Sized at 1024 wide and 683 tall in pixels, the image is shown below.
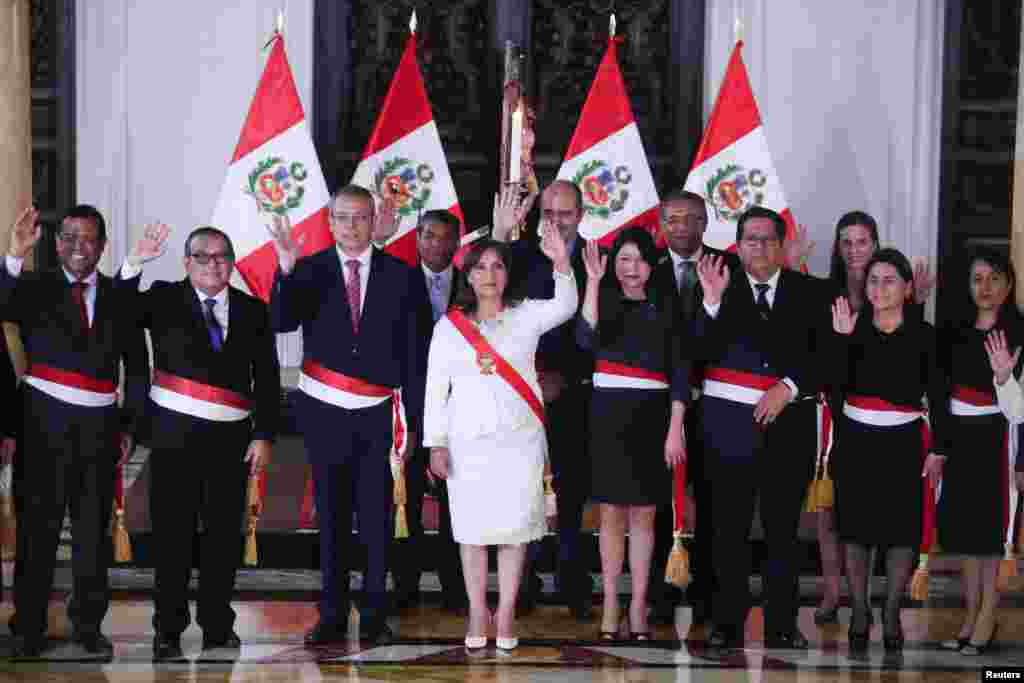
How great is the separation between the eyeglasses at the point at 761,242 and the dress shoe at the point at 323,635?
6.31 ft

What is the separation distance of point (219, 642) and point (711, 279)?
2.06 m

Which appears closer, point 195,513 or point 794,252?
point 195,513

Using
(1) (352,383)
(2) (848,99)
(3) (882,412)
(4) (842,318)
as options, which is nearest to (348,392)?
(1) (352,383)

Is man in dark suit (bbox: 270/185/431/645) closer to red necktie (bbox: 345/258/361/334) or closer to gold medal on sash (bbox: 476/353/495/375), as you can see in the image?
red necktie (bbox: 345/258/361/334)

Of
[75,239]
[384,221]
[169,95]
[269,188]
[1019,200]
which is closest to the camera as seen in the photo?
[75,239]

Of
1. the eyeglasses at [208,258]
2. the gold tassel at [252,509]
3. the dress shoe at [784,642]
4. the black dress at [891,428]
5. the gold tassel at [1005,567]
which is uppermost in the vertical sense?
the eyeglasses at [208,258]

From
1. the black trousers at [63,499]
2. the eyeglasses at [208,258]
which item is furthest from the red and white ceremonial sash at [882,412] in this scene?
the black trousers at [63,499]

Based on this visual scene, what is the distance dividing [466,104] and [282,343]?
1.58 metres

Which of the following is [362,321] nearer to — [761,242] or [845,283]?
[761,242]

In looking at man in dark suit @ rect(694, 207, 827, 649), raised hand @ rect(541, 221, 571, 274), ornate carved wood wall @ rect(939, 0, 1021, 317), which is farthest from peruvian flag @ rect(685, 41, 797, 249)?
raised hand @ rect(541, 221, 571, 274)

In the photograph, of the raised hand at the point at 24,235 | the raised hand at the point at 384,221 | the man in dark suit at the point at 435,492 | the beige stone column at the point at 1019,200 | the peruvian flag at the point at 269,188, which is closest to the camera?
the raised hand at the point at 24,235

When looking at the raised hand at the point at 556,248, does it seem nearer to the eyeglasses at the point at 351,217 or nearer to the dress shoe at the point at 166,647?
the eyeglasses at the point at 351,217

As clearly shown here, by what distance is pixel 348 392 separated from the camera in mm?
5488

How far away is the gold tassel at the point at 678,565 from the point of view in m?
5.59
